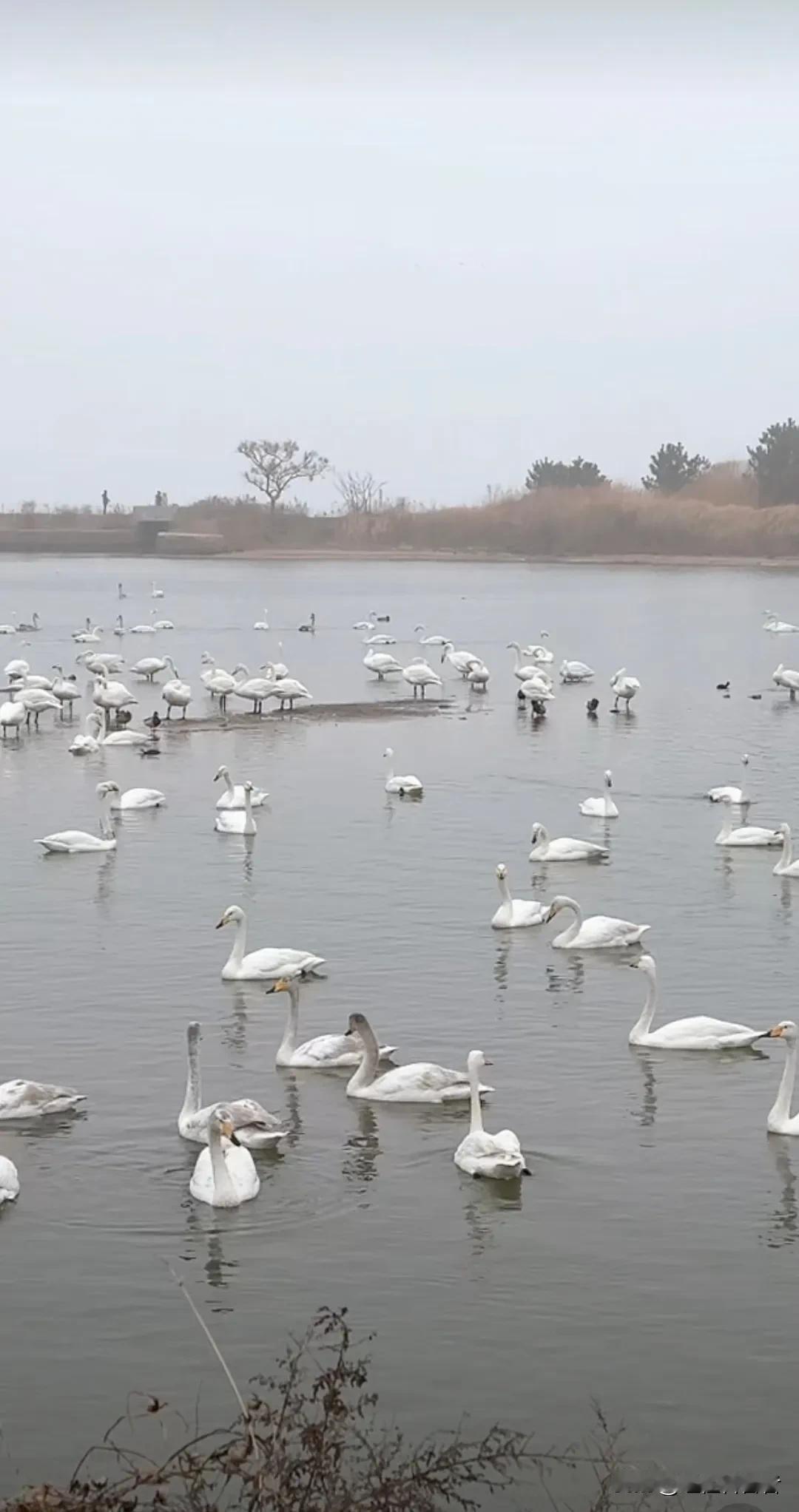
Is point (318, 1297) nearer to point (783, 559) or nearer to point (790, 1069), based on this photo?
point (790, 1069)

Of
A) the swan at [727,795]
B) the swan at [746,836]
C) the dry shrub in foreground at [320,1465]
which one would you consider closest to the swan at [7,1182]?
the dry shrub in foreground at [320,1465]

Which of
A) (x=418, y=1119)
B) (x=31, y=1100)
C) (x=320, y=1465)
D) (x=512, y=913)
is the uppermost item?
(x=320, y=1465)

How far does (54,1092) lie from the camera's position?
1330 centimetres

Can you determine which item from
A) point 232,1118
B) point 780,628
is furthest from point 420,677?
point 232,1118

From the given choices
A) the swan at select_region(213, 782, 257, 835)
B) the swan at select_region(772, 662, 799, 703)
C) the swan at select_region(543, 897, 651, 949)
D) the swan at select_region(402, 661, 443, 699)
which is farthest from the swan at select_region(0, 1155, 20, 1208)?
the swan at select_region(772, 662, 799, 703)

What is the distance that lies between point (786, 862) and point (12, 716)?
607 inches

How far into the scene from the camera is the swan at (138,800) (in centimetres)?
2534

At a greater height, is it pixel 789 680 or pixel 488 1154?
pixel 789 680

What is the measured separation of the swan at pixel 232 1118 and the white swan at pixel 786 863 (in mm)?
9574

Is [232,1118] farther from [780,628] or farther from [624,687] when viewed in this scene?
[780,628]

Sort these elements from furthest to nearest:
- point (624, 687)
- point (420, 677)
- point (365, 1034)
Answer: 1. point (420, 677)
2. point (624, 687)
3. point (365, 1034)

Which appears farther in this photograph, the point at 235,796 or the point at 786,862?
the point at 235,796

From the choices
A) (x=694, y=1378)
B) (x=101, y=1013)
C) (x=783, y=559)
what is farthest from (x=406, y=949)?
(x=783, y=559)

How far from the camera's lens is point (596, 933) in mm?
17938
